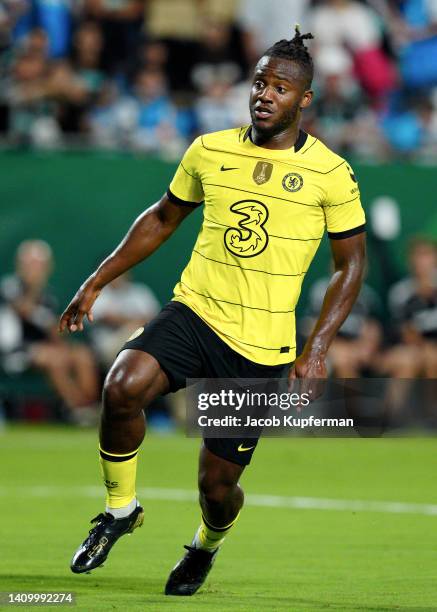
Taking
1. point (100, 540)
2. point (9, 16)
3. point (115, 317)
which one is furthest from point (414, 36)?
point (100, 540)

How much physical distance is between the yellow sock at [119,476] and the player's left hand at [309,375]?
35.4 inches

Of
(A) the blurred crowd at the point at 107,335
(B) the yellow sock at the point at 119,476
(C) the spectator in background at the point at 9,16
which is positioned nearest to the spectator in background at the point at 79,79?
(C) the spectator in background at the point at 9,16

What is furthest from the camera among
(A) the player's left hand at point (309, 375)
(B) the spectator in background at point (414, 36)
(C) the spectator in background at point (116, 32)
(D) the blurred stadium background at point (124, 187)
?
(B) the spectator in background at point (414, 36)

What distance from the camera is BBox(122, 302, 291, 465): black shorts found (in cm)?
682

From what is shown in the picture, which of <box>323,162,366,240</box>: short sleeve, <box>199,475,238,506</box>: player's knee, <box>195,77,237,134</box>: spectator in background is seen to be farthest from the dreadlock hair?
<box>195,77,237,134</box>: spectator in background

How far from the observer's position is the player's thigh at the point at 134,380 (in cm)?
661

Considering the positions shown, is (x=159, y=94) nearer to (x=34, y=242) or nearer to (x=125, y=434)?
(x=34, y=242)

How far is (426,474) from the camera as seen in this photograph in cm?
1309

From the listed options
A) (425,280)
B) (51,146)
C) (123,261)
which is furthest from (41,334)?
(123,261)

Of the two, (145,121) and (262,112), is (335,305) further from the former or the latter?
(145,121)

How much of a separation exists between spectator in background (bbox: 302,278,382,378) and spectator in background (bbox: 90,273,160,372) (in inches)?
74.6

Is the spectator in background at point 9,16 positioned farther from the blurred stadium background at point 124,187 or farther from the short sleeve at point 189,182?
the short sleeve at point 189,182

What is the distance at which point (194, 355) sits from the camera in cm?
693

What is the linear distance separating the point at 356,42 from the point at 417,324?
4.70 metres
